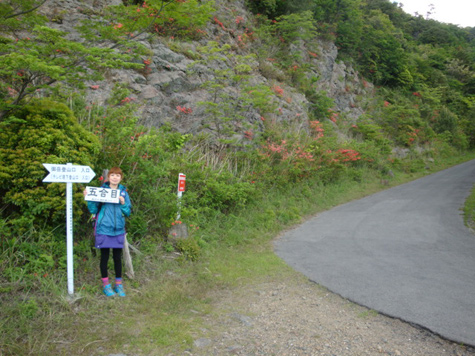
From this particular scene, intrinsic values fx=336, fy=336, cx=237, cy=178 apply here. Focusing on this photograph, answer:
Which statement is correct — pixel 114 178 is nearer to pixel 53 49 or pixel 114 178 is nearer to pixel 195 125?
pixel 53 49

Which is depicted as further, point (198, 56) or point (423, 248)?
point (198, 56)

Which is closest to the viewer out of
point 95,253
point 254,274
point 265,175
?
point 95,253

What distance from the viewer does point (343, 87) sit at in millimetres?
25828

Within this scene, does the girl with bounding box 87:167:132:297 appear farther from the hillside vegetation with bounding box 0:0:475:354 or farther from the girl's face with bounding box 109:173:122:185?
the hillside vegetation with bounding box 0:0:475:354

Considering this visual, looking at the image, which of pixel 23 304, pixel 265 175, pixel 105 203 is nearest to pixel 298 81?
pixel 265 175

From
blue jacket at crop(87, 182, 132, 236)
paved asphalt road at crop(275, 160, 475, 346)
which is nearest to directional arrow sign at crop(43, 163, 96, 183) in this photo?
blue jacket at crop(87, 182, 132, 236)

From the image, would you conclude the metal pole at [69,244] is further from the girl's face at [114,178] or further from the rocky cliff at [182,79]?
the rocky cliff at [182,79]

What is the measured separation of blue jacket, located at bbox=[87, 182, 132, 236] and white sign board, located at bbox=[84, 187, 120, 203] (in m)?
0.12

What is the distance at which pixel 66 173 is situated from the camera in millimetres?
4508

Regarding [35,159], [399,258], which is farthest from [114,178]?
[399,258]

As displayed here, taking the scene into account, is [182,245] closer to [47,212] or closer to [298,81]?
[47,212]

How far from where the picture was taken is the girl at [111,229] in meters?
4.88

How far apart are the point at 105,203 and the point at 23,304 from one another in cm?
159

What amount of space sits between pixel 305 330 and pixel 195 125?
9.40 metres
